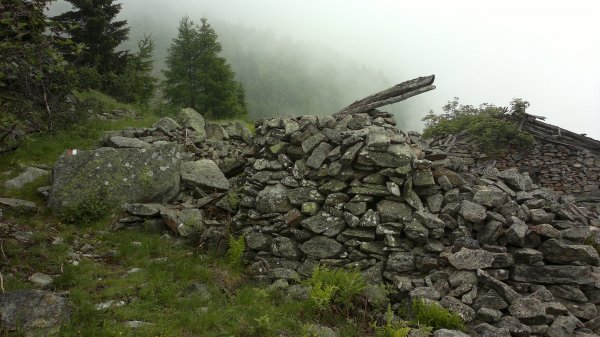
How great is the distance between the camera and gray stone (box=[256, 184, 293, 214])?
9331mm

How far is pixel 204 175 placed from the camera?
1187cm

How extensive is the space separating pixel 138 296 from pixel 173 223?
9.55ft

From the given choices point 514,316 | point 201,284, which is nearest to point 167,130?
point 201,284

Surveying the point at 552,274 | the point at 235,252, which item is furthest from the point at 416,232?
the point at 235,252

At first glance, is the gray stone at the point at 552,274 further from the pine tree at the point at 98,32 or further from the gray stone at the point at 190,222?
the pine tree at the point at 98,32

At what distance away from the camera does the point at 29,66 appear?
664 cm

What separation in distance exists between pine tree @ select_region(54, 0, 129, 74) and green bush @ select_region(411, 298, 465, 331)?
20007 millimetres

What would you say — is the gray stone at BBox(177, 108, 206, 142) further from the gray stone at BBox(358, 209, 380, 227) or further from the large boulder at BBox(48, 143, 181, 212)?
the gray stone at BBox(358, 209, 380, 227)

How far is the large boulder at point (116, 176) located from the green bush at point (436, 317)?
7.51 meters

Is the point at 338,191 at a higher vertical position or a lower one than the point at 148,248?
higher

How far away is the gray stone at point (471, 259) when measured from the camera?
24.2 ft

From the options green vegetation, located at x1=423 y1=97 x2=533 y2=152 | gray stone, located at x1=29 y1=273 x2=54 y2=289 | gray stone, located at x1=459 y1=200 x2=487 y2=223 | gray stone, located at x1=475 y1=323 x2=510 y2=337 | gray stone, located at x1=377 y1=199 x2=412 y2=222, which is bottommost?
gray stone, located at x1=29 y1=273 x2=54 y2=289

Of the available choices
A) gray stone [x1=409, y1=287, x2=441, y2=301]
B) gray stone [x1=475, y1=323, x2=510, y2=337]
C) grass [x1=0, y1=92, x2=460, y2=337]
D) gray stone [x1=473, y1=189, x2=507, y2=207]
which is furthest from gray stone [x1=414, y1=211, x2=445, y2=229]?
gray stone [x1=475, y1=323, x2=510, y2=337]

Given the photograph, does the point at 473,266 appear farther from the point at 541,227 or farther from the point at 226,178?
the point at 226,178
